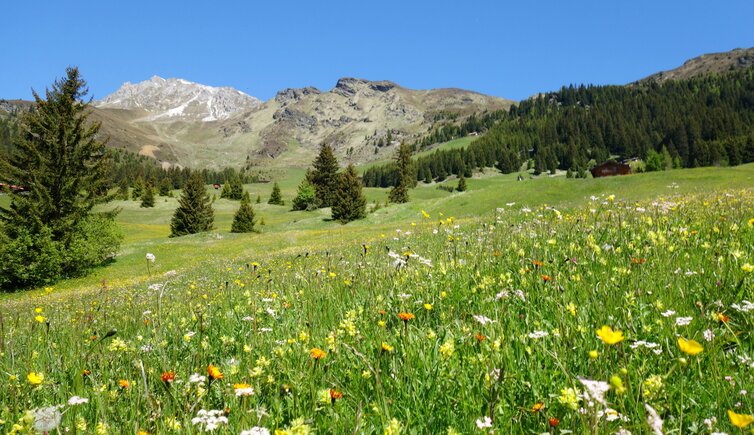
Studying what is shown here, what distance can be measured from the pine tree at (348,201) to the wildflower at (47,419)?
207 feet

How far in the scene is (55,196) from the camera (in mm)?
34500

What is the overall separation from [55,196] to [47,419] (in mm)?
41696

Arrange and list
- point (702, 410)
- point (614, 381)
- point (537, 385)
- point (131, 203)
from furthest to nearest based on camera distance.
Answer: point (131, 203) → point (537, 385) → point (702, 410) → point (614, 381)

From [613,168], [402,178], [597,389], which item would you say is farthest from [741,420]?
[613,168]

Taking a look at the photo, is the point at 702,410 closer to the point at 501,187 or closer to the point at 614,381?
the point at 614,381

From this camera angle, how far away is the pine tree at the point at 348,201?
6538 cm

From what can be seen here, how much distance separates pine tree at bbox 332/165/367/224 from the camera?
65.4 meters

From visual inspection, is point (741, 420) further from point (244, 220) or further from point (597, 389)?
point (244, 220)

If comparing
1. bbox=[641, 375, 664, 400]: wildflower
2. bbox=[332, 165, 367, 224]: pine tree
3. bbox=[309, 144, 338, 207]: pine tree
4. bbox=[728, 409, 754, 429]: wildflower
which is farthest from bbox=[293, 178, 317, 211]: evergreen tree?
bbox=[728, 409, 754, 429]: wildflower

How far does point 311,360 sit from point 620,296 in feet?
8.84

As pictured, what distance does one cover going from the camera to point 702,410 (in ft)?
6.78

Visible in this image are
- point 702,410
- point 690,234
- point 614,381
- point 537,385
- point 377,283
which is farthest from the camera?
point 690,234

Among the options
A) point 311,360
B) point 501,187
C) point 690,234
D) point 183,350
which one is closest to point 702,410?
point 311,360

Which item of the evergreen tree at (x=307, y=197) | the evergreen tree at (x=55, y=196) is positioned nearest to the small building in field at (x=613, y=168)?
the evergreen tree at (x=307, y=197)
